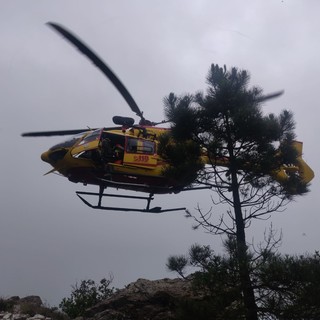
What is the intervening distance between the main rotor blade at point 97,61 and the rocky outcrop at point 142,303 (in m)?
4.11

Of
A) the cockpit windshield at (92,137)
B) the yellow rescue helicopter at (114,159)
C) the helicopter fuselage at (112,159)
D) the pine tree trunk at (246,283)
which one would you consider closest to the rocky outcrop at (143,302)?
the yellow rescue helicopter at (114,159)

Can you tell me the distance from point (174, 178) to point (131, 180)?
3.58m

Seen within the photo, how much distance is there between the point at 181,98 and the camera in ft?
28.7

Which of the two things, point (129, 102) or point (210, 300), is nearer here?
point (210, 300)

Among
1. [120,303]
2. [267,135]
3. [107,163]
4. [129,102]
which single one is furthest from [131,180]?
[267,135]

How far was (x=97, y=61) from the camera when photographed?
9.02 meters

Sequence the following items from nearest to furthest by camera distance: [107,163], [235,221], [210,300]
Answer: [210,300] → [235,221] → [107,163]

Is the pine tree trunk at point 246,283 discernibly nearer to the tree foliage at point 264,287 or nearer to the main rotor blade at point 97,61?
the tree foliage at point 264,287

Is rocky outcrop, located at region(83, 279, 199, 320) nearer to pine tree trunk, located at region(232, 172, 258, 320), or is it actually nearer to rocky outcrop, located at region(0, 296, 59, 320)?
pine tree trunk, located at region(232, 172, 258, 320)

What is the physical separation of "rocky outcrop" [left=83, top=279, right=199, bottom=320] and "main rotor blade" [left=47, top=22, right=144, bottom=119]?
4108 millimetres

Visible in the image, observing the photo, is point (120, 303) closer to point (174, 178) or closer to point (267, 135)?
point (174, 178)

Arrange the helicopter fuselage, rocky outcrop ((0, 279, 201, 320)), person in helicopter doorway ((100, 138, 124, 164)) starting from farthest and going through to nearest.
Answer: person in helicopter doorway ((100, 138, 124, 164)) → the helicopter fuselage → rocky outcrop ((0, 279, 201, 320))

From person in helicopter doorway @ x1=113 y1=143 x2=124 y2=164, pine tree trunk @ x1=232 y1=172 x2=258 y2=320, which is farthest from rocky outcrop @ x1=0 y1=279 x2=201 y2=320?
person in helicopter doorway @ x1=113 y1=143 x2=124 y2=164

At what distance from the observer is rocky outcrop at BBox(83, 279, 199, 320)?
9.98 metres
